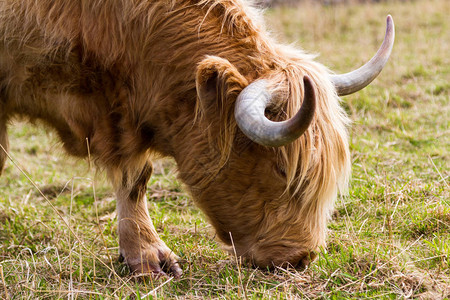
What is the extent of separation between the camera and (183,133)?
138 inches

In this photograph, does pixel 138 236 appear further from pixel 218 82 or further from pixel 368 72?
pixel 368 72

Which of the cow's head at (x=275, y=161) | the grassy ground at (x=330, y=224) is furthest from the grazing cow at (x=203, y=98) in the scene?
the grassy ground at (x=330, y=224)

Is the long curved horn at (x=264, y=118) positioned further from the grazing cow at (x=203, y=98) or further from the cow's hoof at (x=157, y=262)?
the cow's hoof at (x=157, y=262)

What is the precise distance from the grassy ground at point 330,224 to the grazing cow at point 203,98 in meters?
0.24

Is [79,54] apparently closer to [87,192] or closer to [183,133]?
[183,133]

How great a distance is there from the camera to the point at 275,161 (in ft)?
10.8

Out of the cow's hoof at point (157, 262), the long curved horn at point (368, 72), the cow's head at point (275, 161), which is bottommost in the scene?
the cow's hoof at point (157, 262)

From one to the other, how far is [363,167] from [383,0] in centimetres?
889

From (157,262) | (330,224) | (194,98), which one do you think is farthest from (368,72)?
(157,262)

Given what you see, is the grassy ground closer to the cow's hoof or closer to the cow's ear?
the cow's hoof

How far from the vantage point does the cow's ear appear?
3.24 m

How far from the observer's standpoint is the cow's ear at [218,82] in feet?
10.6

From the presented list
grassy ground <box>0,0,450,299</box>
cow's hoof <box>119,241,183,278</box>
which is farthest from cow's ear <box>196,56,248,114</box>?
cow's hoof <box>119,241,183,278</box>

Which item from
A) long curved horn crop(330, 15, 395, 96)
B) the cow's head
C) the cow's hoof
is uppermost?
long curved horn crop(330, 15, 395, 96)
